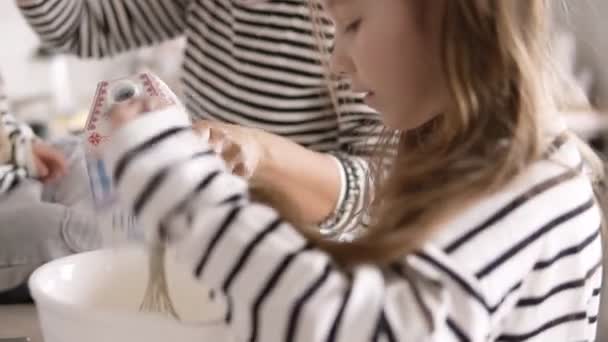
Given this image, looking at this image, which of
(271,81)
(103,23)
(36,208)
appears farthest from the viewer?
(103,23)

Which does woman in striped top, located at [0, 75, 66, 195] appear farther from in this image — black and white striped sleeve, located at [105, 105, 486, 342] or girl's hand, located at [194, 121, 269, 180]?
black and white striped sleeve, located at [105, 105, 486, 342]

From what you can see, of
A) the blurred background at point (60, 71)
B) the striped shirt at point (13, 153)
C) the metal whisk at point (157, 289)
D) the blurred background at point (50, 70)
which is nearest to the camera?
the metal whisk at point (157, 289)

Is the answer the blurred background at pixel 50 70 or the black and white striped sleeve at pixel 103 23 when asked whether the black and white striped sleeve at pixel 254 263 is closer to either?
the black and white striped sleeve at pixel 103 23

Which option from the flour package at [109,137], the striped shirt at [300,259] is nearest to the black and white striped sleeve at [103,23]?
the flour package at [109,137]

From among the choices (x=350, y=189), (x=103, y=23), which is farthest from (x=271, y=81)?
(x=103, y=23)

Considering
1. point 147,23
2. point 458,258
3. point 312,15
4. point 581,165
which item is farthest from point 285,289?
point 147,23

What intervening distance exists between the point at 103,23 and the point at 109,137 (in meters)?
0.48

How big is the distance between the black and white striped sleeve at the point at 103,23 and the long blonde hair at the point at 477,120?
20.0 inches

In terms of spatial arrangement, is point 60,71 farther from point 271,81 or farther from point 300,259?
point 300,259

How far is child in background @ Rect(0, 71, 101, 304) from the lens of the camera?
0.62 m

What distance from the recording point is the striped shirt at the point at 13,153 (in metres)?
0.73

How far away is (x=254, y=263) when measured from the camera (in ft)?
1.24

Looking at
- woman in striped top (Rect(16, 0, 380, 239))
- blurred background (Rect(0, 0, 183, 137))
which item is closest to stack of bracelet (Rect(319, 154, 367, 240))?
woman in striped top (Rect(16, 0, 380, 239))

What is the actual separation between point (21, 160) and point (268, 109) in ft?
0.77
